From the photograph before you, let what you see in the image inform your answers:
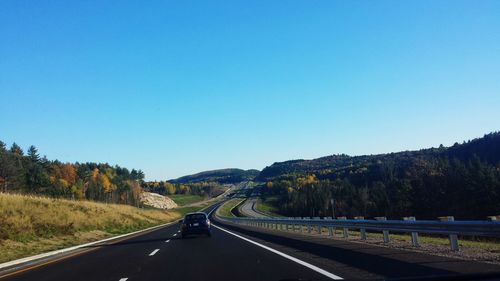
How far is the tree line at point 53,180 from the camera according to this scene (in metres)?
116

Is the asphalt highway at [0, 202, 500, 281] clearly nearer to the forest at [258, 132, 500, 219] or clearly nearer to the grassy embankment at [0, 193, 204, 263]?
the grassy embankment at [0, 193, 204, 263]

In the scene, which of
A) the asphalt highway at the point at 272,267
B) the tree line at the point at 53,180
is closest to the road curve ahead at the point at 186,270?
the asphalt highway at the point at 272,267

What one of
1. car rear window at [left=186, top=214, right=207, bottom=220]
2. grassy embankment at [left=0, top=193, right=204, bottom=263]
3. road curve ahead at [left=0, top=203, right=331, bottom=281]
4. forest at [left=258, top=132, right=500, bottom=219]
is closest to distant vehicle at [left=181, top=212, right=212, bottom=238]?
car rear window at [left=186, top=214, right=207, bottom=220]

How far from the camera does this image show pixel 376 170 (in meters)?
168

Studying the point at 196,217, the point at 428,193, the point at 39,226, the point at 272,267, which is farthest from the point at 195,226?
the point at 428,193

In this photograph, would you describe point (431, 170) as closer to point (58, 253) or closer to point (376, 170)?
point (376, 170)

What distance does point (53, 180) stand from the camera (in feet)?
490

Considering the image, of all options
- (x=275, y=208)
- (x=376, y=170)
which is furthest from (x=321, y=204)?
(x=376, y=170)

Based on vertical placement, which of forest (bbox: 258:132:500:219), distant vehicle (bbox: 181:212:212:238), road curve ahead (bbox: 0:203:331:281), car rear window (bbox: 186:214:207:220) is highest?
forest (bbox: 258:132:500:219)

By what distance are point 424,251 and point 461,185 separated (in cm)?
8989

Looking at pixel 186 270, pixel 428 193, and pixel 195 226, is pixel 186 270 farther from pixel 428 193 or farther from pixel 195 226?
pixel 428 193

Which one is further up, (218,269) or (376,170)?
(376,170)

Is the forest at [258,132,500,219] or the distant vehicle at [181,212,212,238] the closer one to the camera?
the distant vehicle at [181,212,212,238]

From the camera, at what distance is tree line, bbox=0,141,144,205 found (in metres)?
116
